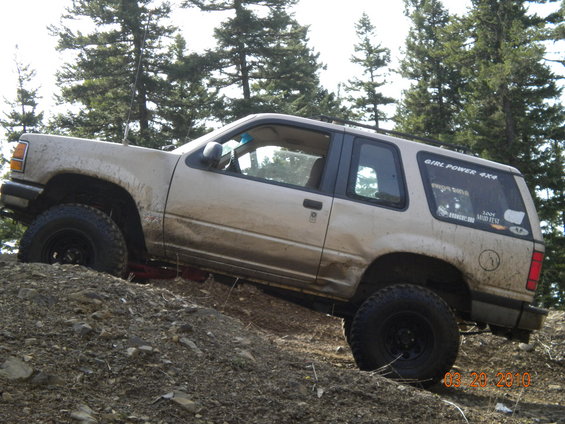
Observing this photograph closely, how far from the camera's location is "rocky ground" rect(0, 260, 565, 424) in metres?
3.40

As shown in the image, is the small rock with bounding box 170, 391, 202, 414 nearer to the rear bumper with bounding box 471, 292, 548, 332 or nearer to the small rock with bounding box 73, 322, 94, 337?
the small rock with bounding box 73, 322, 94, 337

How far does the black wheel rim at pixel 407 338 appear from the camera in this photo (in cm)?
546

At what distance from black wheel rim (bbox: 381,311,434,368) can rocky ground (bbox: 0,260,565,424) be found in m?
0.53

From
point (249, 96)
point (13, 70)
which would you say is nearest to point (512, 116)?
point (249, 96)

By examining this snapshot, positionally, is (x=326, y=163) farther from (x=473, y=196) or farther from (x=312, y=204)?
(x=473, y=196)

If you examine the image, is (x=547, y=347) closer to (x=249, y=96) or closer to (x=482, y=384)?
(x=482, y=384)

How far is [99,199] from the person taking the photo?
6.00 meters

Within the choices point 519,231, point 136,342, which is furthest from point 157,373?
point 519,231

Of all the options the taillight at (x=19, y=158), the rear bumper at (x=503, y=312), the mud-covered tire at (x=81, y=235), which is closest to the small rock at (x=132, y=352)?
the mud-covered tire at (x=81, y=235)

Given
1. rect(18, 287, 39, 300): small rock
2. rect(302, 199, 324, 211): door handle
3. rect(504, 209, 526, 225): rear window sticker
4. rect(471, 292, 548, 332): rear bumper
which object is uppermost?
rect(504, 209, 526, 225): rear window sticker

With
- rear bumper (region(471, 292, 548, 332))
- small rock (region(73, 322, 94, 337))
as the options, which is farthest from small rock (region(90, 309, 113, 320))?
rear bumper (region(471, 292, 548, 332))

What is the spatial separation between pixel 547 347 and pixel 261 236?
4.48 metres

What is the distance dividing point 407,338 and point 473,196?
140 cm
